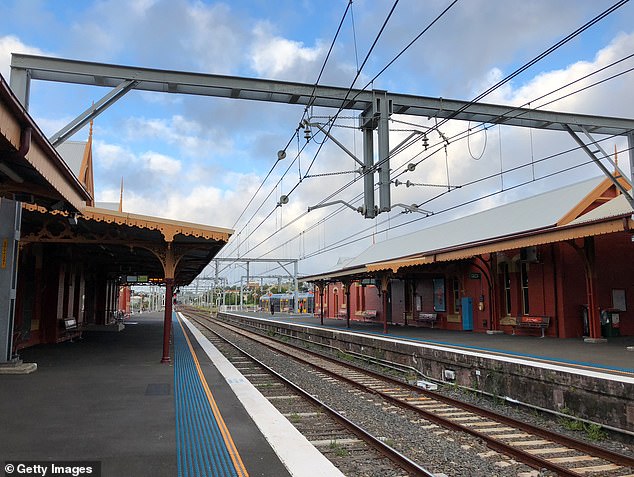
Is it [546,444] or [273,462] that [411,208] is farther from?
[273,462]

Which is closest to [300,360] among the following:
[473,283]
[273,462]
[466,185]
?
[466,185]

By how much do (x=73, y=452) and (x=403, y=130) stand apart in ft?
30.9

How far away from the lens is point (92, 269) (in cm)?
2544

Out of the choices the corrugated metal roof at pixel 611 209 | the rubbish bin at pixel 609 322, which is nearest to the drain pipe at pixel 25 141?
the corrugated metal roof at pixel 611 209

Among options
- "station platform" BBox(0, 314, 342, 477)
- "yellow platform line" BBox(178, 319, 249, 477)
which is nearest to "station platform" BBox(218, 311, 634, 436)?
"station platform" BBox(0, 314, 342, 477)

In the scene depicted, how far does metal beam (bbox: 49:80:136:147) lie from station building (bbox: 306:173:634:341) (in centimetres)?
1118

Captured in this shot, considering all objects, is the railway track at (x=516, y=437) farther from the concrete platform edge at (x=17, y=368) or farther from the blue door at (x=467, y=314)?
the blue door at (x=467, y=314)

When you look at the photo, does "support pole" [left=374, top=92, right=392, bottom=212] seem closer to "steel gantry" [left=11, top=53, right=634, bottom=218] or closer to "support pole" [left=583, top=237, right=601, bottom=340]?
"steel gantry" [left=11, top=53, right=634, bottom=218]

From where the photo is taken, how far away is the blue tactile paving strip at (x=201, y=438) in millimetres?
4961

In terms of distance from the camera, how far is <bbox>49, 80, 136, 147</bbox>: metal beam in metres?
9.76

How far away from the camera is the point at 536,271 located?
59.6 feet

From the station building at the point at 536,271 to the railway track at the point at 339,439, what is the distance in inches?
326

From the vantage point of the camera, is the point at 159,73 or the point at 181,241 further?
the point at 181,241

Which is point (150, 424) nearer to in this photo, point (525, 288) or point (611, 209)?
point (611, 209)
